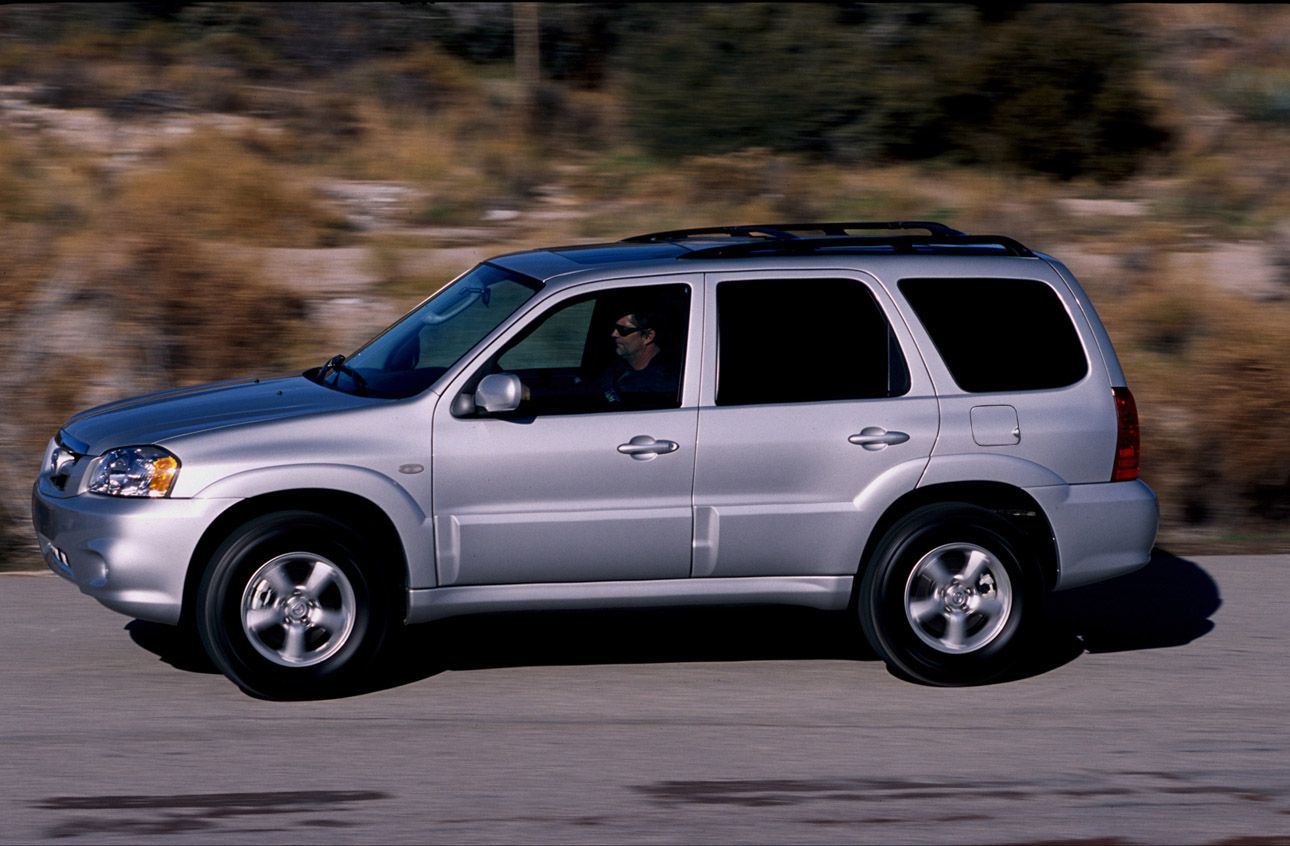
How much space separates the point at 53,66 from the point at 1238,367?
1569 centimetres

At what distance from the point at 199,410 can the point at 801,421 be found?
2.44m

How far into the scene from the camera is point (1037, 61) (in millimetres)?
20344

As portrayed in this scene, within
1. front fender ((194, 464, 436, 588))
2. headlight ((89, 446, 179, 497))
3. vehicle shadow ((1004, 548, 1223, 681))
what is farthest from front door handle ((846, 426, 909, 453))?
headlight ((89, 446, 179, 497))

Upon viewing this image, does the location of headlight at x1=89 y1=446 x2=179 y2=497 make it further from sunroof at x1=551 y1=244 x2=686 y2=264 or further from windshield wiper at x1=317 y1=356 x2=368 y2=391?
sunroof at x1=551 y1=244 x2=686 y2=264

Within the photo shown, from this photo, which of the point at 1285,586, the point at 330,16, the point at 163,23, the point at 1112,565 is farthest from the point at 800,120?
the point at 1112,565

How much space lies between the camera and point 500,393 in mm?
6539

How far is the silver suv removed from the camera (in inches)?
257

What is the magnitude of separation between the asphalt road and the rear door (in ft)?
2.09

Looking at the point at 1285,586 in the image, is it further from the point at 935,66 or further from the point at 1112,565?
the point at 935,66

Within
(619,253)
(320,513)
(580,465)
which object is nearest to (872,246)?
(619,253)

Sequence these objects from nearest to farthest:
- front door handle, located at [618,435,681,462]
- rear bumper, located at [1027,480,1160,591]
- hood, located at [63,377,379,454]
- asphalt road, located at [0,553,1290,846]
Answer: asphalt road, located at [0,553,1290,846], hood, located at [63,377,379,454], front door handle, located at [618,435,681,462], rear bumper, located at [1027,480,1160,591]

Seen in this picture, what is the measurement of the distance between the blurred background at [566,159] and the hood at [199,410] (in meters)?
3.70

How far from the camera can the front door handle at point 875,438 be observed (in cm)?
690

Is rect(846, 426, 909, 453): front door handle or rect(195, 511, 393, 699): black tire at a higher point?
rect(846, 426, 909, 453): front door handle
